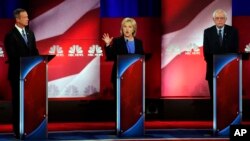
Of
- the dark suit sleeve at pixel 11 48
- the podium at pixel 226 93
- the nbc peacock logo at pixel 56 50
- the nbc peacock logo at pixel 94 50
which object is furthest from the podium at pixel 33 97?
the nbc peacock logo at pixel 94 50

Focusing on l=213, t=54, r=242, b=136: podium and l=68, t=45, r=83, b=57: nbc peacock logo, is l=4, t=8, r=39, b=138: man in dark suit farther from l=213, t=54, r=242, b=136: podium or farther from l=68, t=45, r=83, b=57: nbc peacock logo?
l=213, t=54, r=242, b=136: podium

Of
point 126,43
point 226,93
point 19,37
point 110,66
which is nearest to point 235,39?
point 226,93

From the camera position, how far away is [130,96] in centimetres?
731

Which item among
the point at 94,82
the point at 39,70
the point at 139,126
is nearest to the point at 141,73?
the point at 139,126

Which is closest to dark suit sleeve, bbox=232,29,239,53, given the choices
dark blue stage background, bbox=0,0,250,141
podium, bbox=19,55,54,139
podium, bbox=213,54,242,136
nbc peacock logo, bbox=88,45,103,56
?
podium, bbox=213,54,242,136

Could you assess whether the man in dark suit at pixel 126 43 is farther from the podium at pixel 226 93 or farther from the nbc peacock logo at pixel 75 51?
the nbc peacock logo at pixel 75 51

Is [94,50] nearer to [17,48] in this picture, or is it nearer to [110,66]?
[110,66]

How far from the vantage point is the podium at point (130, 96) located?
7.25 m

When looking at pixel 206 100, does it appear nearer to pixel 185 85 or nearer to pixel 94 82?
pixel 185 85

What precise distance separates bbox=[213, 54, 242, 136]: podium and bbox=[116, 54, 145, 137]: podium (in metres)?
0.90

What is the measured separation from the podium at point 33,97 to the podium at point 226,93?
6.64ft

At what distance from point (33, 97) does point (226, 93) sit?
231 centimetres

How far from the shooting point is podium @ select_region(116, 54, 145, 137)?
725cm

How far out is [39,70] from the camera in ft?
23.1
